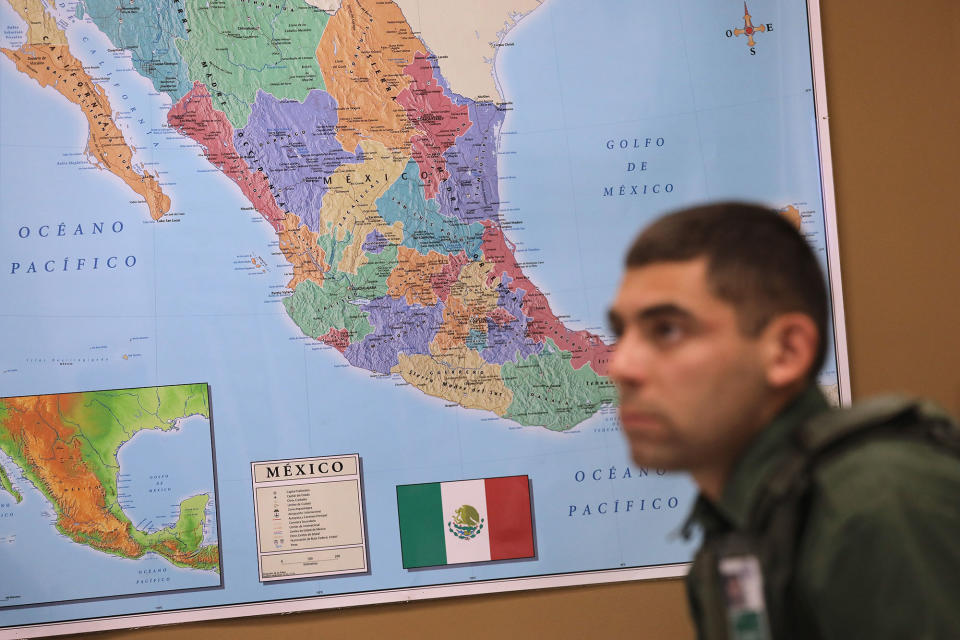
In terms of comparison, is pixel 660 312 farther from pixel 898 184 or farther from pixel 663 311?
pixel 898 184

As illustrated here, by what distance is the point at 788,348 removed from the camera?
36.4 inches

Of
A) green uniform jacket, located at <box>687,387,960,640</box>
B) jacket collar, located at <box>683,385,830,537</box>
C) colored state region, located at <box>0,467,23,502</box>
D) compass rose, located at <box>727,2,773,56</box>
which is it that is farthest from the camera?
compass rose, located at <box>727,2,773,56</box>

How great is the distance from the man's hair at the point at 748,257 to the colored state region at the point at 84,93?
1.52 m

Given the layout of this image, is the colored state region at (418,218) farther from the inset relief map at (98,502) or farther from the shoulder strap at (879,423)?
the shoulder strap at (879,423)

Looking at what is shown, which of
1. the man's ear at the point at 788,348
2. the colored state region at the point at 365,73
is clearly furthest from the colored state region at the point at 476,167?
the man's ear at the point at 788,348

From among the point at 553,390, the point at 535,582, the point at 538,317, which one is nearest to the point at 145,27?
the point at 538,317

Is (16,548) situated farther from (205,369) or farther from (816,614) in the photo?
(816,614)

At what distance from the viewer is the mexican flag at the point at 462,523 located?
2100 millimetres

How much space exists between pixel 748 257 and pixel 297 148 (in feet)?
4.75

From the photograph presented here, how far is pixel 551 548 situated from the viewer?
212cm

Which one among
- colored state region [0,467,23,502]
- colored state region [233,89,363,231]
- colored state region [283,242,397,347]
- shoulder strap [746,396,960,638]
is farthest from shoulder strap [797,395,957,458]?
colored state region [0,467,23,502]

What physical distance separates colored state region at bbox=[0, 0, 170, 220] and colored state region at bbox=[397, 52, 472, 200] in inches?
25.4

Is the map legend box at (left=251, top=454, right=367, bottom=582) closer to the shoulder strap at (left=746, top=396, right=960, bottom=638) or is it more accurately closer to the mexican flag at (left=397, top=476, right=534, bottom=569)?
the mexican flag at (left=397, top=476, right=534, bottom=569)

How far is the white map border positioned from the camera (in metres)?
2.07
